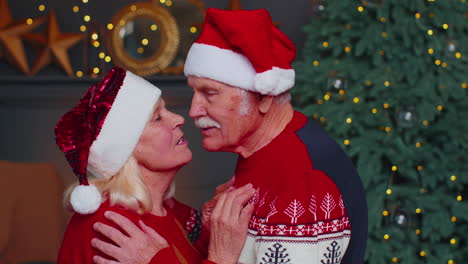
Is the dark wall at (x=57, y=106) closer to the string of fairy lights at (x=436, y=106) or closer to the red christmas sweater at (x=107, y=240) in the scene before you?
the string of fairy lights at (x=436, y=106)

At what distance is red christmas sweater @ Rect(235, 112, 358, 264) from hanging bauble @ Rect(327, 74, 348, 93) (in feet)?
6.54

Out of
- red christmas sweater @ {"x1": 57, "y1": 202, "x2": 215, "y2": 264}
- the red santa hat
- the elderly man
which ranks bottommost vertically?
red christmas sweater @ {"x1": 57, "y1": 202, "x2": 215, "y2": 264}

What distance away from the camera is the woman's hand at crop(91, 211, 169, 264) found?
195cm

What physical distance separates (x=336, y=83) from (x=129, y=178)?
7.07ft

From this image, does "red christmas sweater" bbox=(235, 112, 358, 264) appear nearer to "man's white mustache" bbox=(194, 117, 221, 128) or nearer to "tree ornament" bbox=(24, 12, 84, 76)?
"man's white mustache" bbox=(194, 117, 221, 128)

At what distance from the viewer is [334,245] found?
1.86m

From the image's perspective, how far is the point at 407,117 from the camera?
3.86 metres

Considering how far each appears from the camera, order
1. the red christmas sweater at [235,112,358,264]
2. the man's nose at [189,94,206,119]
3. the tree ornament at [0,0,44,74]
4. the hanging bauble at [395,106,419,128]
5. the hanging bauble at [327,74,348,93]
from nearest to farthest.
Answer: the red christmas sweater at [235,112,358,264] < the man's nose at [189,94,206,119] < the hanging bauble at [395,106,419,128] < the hanging bauble at [327,74,348,93] < the tree ornament at [0,0,44,74]

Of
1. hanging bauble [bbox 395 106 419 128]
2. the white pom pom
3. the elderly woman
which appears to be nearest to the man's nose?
the elderly woman

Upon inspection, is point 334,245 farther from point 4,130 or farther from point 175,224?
point 4,130

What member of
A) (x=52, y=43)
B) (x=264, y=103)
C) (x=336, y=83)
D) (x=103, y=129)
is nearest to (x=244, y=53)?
(x=264, y=103)

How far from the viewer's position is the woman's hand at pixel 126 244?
1949mm

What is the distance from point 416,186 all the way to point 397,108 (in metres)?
0.50

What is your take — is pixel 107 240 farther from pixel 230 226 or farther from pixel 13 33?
pixel 13 33
